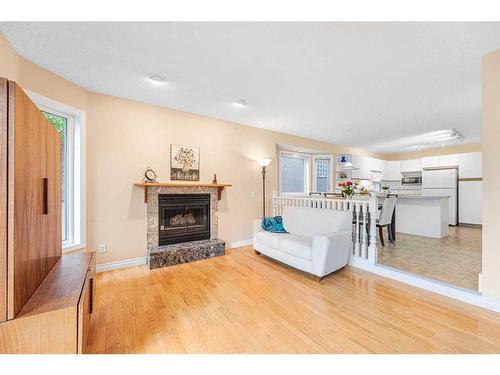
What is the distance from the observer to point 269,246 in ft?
10.8

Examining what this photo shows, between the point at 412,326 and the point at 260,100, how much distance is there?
3.00 meters

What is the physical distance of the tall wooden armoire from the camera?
3.17 ft

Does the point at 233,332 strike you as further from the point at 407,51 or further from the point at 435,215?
the point at 435,215

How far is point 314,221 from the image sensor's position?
3.23 meters

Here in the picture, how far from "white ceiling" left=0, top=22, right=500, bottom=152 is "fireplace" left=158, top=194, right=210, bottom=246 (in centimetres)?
146

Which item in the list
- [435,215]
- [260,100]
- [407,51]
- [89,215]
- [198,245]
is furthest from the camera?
[435,215]

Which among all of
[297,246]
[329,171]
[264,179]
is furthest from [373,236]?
[329,171]

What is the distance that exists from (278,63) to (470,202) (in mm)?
6887

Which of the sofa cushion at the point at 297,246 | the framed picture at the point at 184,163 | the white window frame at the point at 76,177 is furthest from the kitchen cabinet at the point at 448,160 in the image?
the white window frame at the point at 76,177

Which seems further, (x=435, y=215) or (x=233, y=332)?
(x=435, y=215)

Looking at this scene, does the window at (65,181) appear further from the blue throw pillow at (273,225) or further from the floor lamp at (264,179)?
the floor lamp at (264,179)

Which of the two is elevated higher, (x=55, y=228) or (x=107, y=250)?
(x=55, y=228)

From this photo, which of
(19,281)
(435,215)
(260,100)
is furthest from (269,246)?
(435,215)

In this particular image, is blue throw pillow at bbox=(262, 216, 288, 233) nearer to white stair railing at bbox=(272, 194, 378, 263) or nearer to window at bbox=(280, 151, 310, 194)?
white stair railing at bbox=(272, 194, 378, 263)
